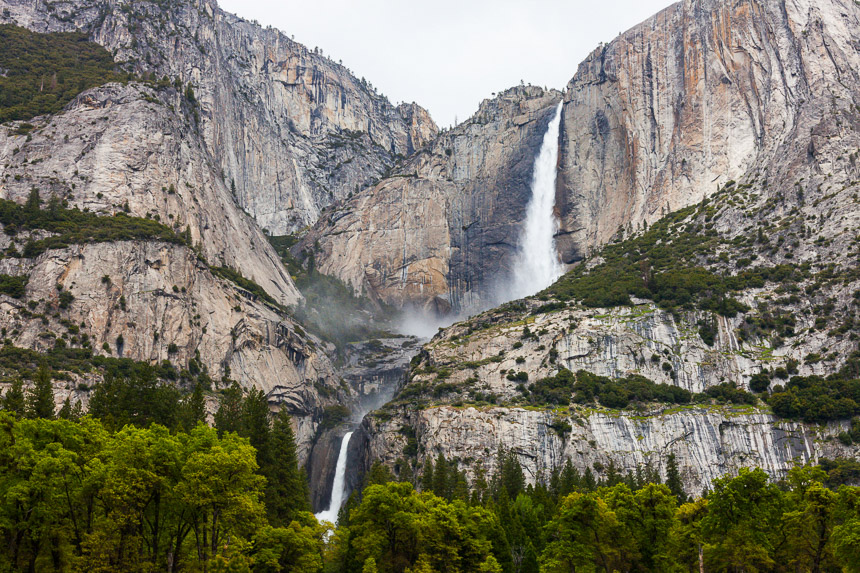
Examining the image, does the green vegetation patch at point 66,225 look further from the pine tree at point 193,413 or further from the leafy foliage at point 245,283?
the pine tree at point 193,413

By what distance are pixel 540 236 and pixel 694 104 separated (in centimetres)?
4206

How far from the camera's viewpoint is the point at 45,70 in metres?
148

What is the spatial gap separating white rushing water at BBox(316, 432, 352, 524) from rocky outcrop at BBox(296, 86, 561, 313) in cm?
6539

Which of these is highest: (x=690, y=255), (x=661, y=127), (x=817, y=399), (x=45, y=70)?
(x=45, y=70)

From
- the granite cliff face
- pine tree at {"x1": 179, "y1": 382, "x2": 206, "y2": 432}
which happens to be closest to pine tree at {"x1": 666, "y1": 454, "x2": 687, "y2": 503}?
the granite cliff face

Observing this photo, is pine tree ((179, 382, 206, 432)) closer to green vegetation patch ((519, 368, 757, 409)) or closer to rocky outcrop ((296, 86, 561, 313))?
green vegetation patch ((519, 368, 757, 409))

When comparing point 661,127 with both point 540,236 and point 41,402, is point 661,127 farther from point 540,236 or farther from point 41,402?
point 41,402

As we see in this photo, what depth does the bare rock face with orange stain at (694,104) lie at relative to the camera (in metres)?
141

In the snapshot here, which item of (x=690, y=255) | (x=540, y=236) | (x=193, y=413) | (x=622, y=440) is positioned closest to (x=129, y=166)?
(x=193, y=413)

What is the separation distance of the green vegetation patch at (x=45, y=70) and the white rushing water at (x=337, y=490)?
75.6 meters

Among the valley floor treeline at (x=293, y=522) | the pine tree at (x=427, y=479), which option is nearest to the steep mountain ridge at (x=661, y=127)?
the pine tree at (x=427, y=479)

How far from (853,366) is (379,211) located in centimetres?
11464

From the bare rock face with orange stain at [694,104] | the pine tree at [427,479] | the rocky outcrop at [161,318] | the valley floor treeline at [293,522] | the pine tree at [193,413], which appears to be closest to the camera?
the valley floor treeline at [293,522]

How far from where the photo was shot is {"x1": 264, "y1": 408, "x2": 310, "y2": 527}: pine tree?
6962 centimetres
